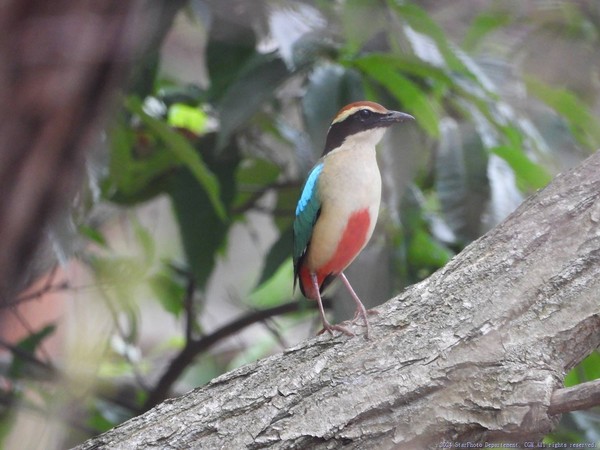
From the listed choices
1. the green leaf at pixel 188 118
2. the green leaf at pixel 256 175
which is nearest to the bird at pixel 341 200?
the green leaf at pixel 256 175

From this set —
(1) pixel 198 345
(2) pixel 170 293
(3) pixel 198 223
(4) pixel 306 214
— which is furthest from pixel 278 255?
(4) pixel 306 214

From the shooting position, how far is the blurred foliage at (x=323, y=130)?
3.74 m

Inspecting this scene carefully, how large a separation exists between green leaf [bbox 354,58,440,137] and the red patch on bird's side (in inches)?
27.8

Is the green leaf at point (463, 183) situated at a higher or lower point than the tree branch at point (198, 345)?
higher

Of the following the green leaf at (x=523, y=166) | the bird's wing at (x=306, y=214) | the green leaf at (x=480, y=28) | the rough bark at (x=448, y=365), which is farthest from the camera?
the green leaf at (x=523, y=166)

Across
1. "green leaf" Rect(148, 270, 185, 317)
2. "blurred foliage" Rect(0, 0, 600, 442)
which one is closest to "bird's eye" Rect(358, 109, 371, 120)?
"blurred foliage" Rect(0, 0, 600, 442)

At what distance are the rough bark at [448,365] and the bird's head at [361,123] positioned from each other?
93cm

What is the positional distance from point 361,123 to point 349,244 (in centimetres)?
57

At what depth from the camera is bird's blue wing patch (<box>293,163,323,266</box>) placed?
3375 millimetres

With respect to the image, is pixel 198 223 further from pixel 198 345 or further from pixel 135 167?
pixel 198 345

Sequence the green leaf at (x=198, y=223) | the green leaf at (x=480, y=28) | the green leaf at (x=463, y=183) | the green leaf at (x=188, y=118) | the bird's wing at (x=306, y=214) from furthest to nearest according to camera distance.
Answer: the green leaf at (x=188, y=118), the green leaf at (x=198, y=223), the green leaf at (x=463, y=183), the green leaf at (x=480, y=28), the bird's wing at (x=306, y=214)

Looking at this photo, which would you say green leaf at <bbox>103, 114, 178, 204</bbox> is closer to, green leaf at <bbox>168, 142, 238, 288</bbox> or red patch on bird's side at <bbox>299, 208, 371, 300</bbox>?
green leaf at <bbox>168, 142, 238, 288</bbox>

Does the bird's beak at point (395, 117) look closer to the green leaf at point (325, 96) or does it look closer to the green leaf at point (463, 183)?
the green leaf at point (325, 96)

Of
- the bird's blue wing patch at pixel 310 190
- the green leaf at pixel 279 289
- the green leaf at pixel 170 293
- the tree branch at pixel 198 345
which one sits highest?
the bird's blue wing patch at pixel 310 190
